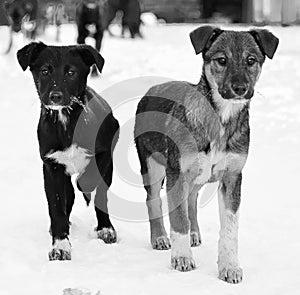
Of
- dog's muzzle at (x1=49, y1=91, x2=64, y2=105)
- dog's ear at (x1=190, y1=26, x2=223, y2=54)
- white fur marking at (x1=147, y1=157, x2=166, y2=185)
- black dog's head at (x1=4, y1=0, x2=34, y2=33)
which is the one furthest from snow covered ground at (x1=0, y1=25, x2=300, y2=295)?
black dog's head at (x1=4, y1=0, x2=34, y2=33)

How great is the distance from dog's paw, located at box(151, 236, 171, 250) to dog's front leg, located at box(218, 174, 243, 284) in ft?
2.22

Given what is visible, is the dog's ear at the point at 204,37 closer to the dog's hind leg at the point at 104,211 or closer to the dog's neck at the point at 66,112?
the dog's neck at the point at 66,112

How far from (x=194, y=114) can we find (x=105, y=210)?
4.01 feet

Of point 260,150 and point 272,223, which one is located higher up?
point 272,223

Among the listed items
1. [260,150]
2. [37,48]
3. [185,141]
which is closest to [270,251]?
[185,141]

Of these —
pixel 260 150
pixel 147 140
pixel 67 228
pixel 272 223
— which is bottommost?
pixel 260 150

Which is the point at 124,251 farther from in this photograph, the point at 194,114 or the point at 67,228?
the point at 194,114

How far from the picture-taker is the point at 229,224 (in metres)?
4.90

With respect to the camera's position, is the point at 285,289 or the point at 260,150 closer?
the point at 285,289

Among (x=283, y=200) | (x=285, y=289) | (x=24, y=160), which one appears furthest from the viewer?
(x=24, y=160)

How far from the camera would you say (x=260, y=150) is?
9141 mm

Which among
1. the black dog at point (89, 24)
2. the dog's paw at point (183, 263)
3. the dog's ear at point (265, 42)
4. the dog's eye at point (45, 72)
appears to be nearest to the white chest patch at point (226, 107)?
the dog's ear at point (265, 42)

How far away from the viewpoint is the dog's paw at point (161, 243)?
5500 millimetres

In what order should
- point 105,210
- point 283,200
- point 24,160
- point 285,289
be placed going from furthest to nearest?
point 24,160, point 283,200, point 105,210, point 285,289
